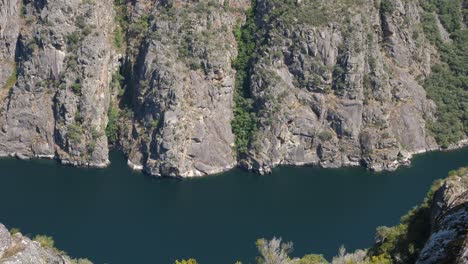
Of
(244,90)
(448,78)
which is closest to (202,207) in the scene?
(244,90)

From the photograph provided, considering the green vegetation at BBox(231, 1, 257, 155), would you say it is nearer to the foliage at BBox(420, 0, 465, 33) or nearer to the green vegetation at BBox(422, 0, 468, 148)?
the green vegetation at BBox(422, 0, 468, 148)

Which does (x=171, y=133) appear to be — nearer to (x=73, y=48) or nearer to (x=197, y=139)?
(x=197, y=139)

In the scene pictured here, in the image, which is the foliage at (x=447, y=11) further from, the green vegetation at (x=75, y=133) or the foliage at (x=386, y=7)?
the green vegetation at (x=75, y=133)

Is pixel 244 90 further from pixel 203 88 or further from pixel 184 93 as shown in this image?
pixel 184 93

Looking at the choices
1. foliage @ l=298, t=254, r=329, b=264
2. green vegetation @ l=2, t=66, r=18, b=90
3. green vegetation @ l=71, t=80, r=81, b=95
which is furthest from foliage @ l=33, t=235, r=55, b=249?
green vegetation @ l=2, t=66, r=18, b=90

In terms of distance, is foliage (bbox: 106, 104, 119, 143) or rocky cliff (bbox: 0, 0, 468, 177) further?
foliage (bbox: 106, 104, 119, 143)
